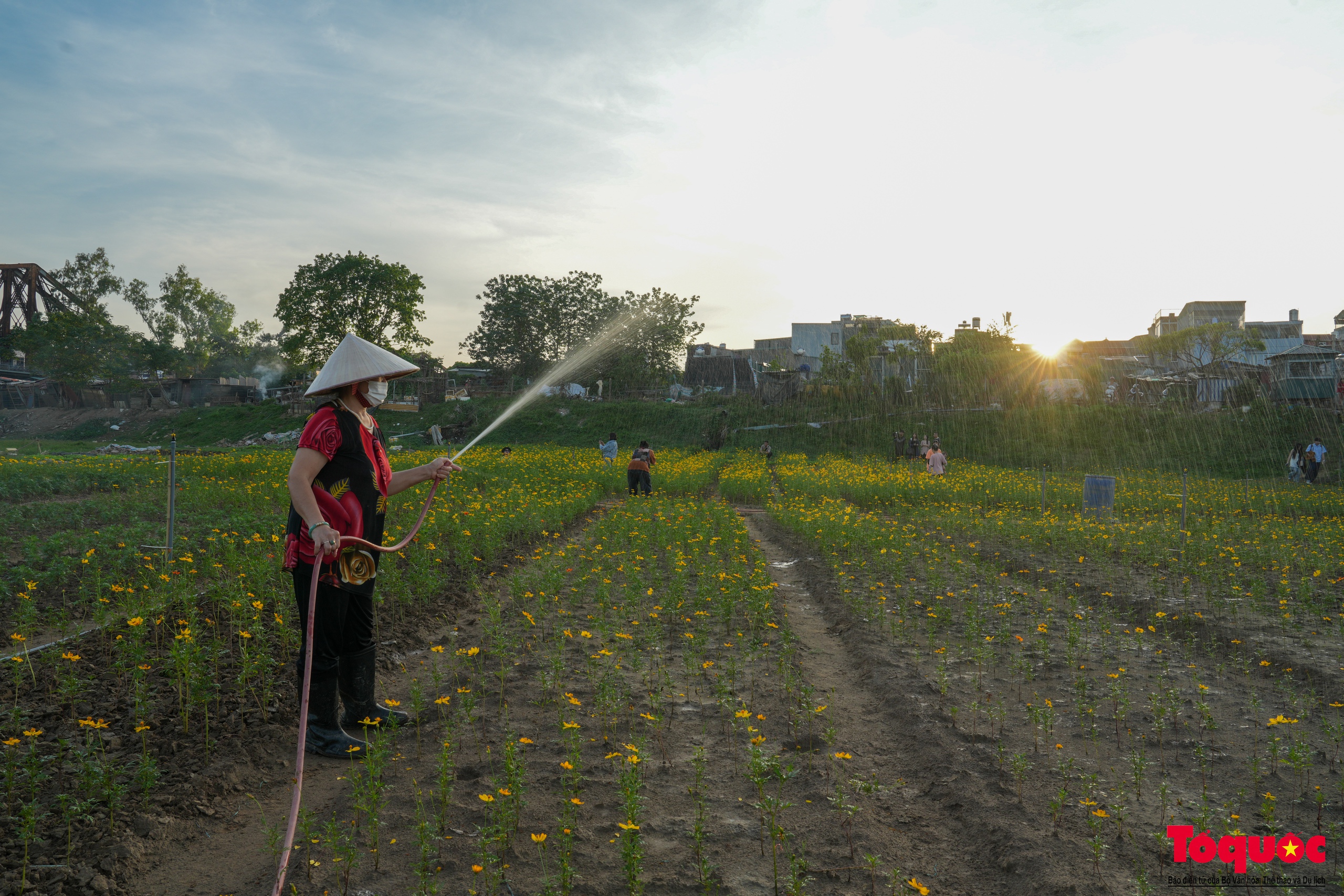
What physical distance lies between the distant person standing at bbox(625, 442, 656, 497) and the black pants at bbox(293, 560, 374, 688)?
44.5 ft

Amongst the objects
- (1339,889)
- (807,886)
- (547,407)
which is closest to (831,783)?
(807,886)

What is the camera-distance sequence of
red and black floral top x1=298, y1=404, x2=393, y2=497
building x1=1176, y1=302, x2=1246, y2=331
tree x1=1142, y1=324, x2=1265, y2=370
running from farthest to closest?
building x1=1176, y1=302, x2=1246, y2=331, tree x1=1142, y1=324, x2=1265, y2=370, red and black floral top x1=298, y1=404, x2=393, y2=497

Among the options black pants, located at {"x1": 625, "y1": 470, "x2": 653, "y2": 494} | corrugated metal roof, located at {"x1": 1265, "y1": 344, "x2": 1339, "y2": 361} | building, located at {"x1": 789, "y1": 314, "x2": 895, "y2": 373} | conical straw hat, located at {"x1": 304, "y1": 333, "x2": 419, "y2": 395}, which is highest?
building, located at {"x1": 789, "y1": 314, "x2": 895, "y2": 373}

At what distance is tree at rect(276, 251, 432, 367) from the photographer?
159 ft

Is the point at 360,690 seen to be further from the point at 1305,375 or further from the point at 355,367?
the point at 1305,375

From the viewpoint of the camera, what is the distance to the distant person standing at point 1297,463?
2445cm

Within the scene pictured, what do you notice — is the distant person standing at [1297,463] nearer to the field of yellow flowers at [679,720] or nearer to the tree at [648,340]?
the field of yellow flowers at [679,720]

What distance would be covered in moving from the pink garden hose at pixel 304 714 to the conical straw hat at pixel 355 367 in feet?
2.39

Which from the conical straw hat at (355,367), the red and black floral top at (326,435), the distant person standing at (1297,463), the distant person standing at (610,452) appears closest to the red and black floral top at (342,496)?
the red and black floral top at (326,435)

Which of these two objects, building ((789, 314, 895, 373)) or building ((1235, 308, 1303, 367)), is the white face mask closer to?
building ((1235, 308, 1303, 367))

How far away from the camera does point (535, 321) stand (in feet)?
178

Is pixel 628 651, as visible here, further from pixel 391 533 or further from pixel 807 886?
pixel 391 533

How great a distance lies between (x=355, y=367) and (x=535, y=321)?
2030 inches

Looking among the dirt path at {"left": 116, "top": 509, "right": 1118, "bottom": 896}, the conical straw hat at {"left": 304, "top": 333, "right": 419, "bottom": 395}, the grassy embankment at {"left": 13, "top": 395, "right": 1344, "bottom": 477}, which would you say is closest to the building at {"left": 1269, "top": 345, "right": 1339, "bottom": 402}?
the grassy embankment at {"left": 13, "top": 395, "right": 1344, "bottom": 477}
